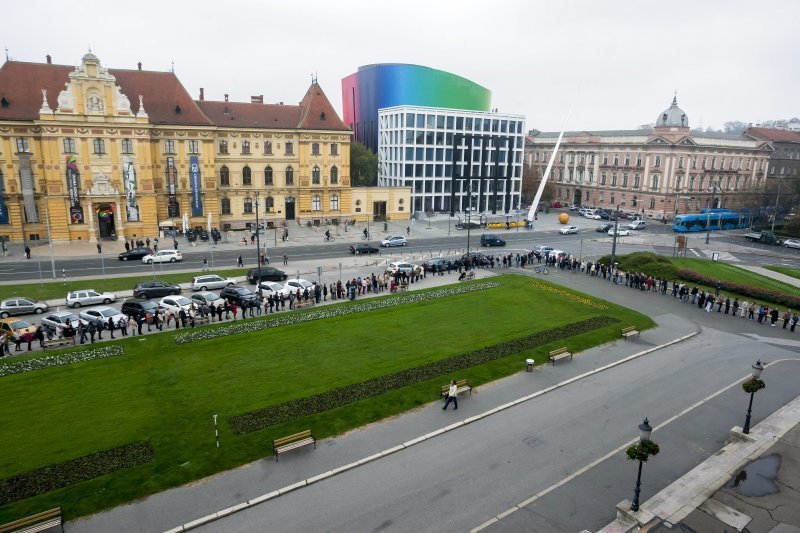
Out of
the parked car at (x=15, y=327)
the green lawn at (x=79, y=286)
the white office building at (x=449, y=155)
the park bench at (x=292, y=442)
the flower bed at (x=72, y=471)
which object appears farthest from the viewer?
the white office building at (x=449, y=155)

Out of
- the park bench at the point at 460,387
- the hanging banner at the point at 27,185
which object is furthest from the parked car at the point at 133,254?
the park bench at the point at 460,387

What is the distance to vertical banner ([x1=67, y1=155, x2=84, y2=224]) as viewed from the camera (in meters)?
57.0

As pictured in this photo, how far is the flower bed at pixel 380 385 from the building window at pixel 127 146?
4917 centimetres

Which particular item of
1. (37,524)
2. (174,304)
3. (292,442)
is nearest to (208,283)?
(174,304)

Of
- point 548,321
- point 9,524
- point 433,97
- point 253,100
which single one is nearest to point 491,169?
point 433,97

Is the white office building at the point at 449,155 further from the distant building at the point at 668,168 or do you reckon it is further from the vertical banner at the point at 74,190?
the vertical banner at the point at 74,190

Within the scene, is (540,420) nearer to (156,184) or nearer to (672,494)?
(672,494)

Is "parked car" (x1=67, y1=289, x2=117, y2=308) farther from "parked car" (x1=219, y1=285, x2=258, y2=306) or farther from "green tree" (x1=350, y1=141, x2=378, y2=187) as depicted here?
"green tree" (x1=350, y1=141, x2=378, y2=187)

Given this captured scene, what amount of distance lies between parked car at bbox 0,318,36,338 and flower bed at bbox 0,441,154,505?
14.7 meters

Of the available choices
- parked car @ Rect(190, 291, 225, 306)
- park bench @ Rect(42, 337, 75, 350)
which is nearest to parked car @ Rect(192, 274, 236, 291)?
parked car @ Rect(190, 291, 225, 306)

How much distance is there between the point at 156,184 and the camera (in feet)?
208

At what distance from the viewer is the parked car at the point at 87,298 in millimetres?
35569

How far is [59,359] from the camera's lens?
25219mm

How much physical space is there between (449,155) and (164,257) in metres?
51.8
